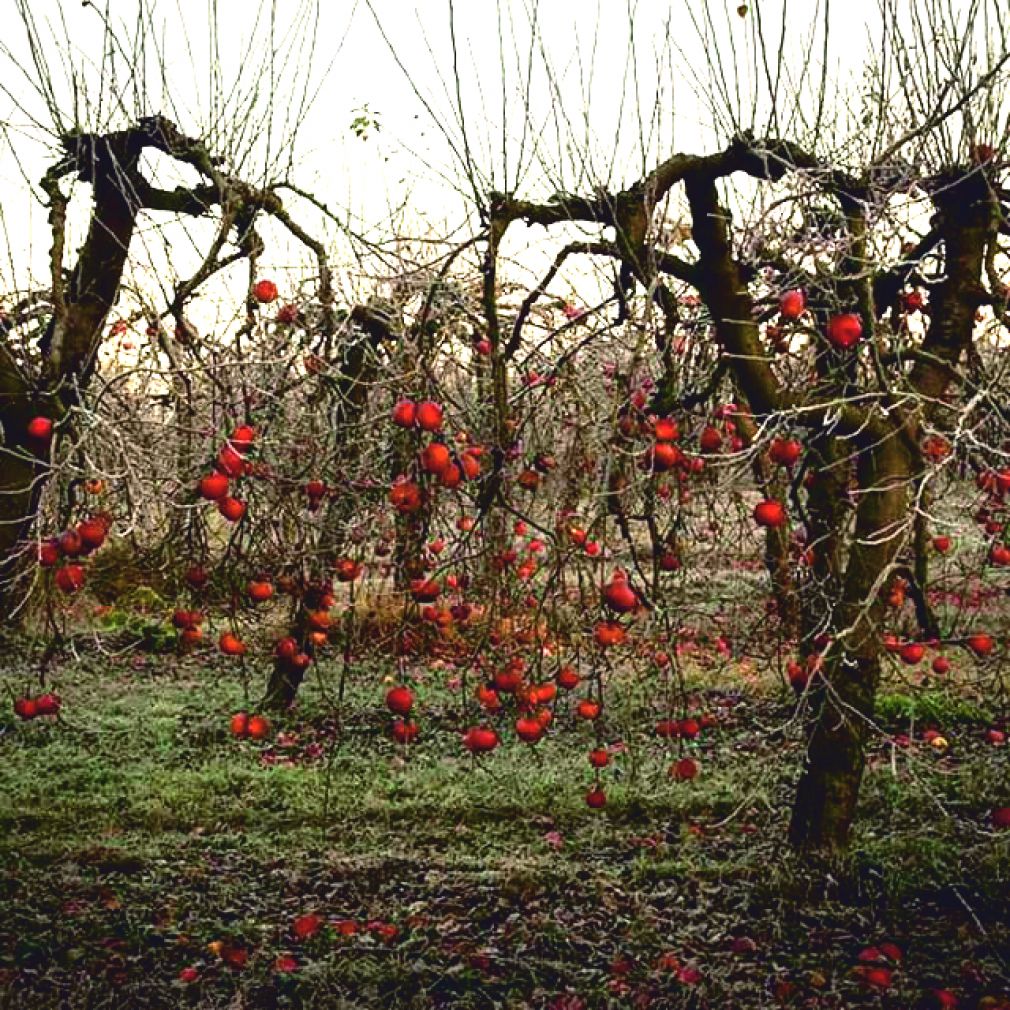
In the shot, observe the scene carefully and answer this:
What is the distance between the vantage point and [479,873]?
4910 mm

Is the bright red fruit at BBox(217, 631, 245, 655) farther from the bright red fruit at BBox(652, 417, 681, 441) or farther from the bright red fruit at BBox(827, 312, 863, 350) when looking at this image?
the bright red fruit at BBox(827, 312, 863, 350)

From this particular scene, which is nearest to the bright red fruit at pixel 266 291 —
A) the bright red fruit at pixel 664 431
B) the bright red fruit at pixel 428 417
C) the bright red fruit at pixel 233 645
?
the bright red fruit at pixel 428 417

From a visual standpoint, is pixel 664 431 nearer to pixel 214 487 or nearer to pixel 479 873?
pixel 214 487

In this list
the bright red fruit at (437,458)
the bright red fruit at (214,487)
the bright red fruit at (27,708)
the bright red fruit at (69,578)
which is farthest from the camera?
the bright red fruit at (27,708)

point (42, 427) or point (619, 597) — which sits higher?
point (42, 427)

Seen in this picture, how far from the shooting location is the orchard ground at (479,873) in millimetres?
3889

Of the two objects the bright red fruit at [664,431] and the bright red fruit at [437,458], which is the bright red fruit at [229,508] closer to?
the bright red fruit at [437,458]

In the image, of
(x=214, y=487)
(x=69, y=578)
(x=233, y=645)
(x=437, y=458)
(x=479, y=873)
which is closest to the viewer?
(x=437, y=458)

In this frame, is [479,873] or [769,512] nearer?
[769,512]

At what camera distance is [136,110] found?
15.4 feet

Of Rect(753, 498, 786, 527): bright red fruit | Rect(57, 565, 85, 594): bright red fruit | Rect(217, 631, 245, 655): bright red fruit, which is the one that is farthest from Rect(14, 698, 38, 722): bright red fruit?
Rect(753, 498, 786, 527): bright red fruit

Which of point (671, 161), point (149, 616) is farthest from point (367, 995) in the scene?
point (149, 616)

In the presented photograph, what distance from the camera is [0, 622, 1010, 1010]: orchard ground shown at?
3889mm

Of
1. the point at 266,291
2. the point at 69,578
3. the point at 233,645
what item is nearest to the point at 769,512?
the point at 266,291
